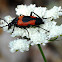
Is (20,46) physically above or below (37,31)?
below

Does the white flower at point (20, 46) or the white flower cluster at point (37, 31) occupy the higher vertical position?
the white flower cluster at point (37, 31)

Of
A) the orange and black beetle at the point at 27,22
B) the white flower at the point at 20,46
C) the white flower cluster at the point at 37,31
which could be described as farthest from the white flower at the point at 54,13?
the white flower at the point at 20,46

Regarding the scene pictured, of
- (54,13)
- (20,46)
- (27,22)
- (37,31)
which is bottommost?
(20,46)

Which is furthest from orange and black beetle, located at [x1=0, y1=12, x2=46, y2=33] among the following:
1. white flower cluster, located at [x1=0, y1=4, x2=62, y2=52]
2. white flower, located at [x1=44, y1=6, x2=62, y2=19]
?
white flower, located at [x1=44, y1=6, x2=62, y2=19]

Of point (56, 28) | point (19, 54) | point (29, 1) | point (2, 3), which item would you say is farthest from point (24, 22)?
point (2, 3)

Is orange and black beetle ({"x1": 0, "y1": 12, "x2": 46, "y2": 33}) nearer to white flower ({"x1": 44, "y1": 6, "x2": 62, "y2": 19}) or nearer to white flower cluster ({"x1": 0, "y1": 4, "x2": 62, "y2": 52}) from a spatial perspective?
white flower cluster ({"x1": 0, "y1": 4, "x2": 62, "y2": 52})

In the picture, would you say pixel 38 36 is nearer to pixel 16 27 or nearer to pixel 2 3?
pixel 16 27

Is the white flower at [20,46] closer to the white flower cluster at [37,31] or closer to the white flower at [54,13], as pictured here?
the white flower cluster at [37,31]

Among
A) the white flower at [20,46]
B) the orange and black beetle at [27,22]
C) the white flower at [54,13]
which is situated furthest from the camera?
the white flower at [54,13]

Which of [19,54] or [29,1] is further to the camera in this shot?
[29,1]

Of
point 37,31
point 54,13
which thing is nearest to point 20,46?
point 37,31

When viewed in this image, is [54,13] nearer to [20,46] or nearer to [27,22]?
[27,22]
